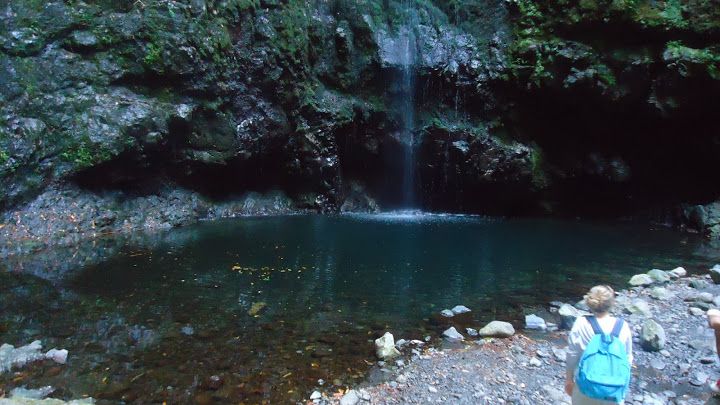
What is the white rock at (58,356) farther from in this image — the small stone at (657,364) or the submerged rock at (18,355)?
the small stone at (657,364)

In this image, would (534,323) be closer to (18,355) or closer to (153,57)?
(18,355)

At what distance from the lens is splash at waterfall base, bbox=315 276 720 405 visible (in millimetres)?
4699

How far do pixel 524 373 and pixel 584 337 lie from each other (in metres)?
2.29

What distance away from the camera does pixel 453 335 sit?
648 centimetres

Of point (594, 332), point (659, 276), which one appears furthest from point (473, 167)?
point (594, 332)

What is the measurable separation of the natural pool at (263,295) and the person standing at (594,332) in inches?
105

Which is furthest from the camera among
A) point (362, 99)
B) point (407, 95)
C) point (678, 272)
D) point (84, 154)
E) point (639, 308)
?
point (407, 95)

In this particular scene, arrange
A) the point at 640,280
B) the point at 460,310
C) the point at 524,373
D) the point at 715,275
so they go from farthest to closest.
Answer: the point at 640,280 < the point at 715,275 < the point at 460,310 < the point at 524,373

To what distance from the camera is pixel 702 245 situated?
45.1 feet

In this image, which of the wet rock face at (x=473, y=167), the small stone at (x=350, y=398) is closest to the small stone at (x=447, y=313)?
the small stone at (x=350, y=398)

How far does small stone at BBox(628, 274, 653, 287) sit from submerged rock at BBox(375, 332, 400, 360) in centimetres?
609

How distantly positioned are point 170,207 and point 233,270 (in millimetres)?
8258

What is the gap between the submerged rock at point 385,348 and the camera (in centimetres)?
577

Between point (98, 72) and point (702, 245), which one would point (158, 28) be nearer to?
point (98, 72)
